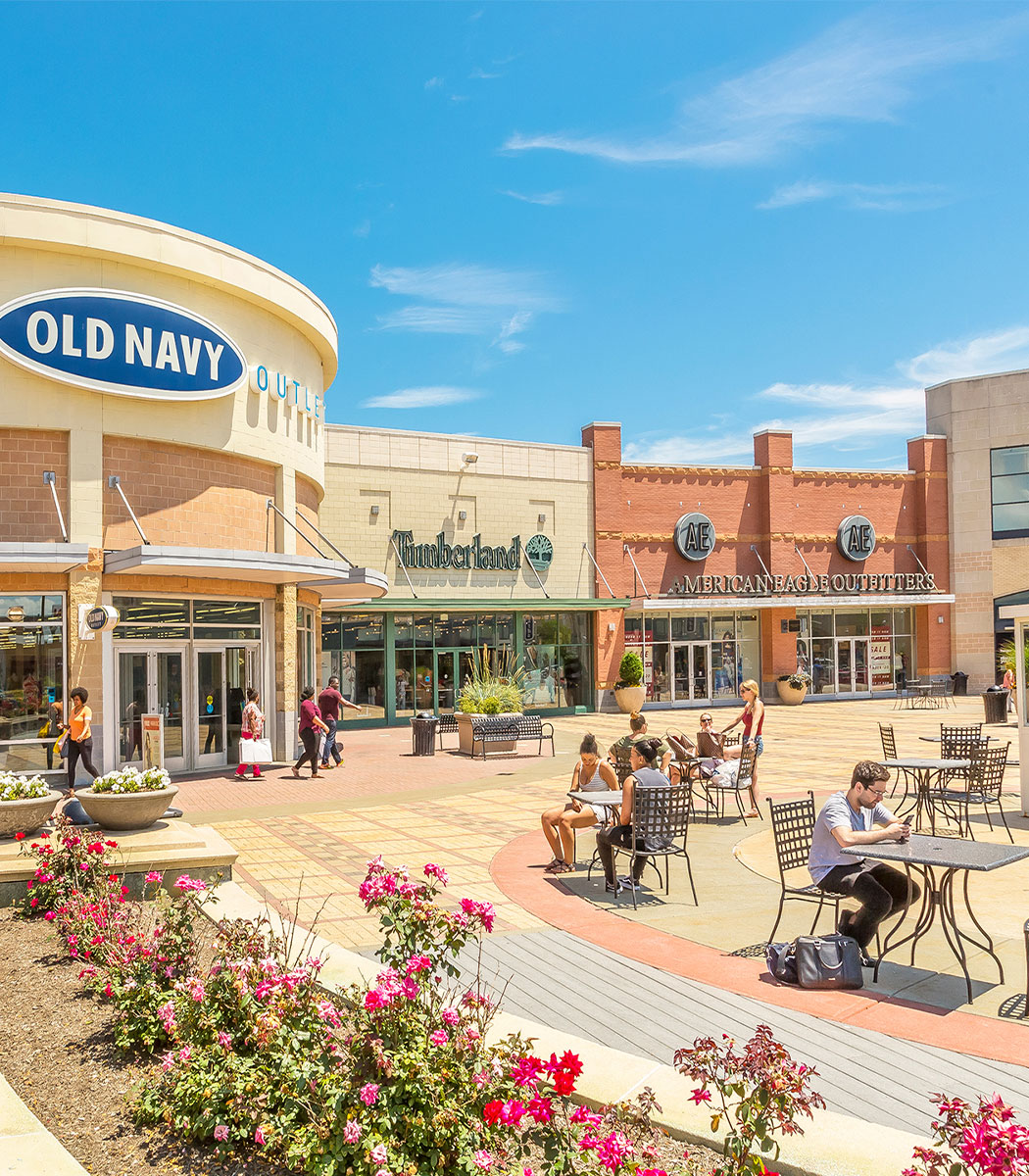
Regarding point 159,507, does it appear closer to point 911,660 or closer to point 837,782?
point 837,782

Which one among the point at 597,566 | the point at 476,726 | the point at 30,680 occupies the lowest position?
the point at 476,726

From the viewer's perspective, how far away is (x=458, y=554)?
99.9ft

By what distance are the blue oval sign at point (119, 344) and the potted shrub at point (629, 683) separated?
17.5 m

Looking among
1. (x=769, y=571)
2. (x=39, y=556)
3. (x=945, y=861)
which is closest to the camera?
(x=945, y=861)

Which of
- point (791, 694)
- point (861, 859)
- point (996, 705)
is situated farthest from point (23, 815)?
point (791, 694)

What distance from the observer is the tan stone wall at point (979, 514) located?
37188 millimetres

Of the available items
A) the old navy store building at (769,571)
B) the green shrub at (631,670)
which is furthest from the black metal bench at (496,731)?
the old navy store building at (769,571)

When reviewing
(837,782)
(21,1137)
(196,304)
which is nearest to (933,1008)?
(21,1137)

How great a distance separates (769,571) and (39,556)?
26.8 m

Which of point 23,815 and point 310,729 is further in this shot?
point 310,729

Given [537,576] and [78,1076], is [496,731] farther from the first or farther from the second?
[78,1076]

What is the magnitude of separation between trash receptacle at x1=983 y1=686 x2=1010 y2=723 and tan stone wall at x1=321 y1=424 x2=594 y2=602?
13.0 meters

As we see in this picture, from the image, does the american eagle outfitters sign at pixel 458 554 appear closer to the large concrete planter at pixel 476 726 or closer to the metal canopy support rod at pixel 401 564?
the metal canopy support rod at pixel 401 564

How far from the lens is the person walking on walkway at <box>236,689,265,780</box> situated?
16.8 meters
